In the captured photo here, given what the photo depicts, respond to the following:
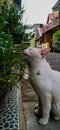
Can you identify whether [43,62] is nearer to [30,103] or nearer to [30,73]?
[30,73]

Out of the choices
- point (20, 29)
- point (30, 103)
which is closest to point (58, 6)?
point (20, 29)

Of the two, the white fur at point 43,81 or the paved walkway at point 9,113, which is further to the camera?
the white fur at point 43,81

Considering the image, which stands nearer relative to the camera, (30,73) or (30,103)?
(30,73)

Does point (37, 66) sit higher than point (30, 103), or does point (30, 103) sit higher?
point (37, 66)

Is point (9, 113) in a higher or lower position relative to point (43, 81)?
lower

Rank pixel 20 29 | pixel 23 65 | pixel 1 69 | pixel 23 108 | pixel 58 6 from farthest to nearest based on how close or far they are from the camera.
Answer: pixel 58 6 < pixel 20 29 < pixel 23 108 < pixel 23 65 < pixel 1 69

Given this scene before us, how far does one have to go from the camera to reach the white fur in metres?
2.88

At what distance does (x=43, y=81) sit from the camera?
2.91 meters

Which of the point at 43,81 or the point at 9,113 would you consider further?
the point at 43,81

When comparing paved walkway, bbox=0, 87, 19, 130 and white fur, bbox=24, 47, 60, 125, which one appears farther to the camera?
white fur, bbox=24, 47, 60, 125

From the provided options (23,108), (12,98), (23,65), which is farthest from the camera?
(23,108)

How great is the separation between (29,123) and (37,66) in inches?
24.7

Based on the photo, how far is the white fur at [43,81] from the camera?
288cm

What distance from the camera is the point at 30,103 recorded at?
362cm
